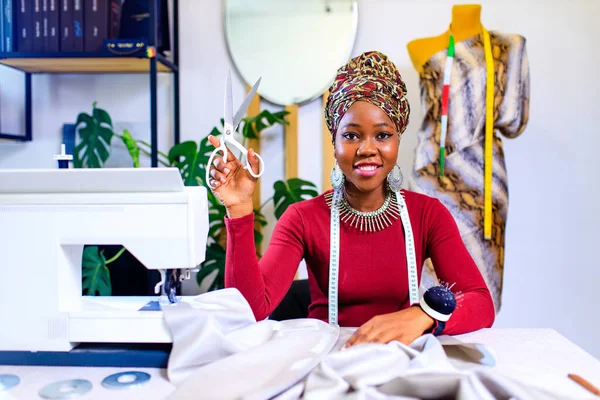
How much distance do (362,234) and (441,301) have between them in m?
0.42

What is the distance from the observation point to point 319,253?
137cm

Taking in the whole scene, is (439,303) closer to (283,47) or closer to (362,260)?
(362,260)

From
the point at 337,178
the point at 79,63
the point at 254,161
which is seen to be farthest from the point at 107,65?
the point at 254,161

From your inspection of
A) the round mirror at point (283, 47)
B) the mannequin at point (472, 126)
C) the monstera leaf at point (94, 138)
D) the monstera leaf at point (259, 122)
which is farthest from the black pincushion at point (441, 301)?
the monstera leaf at point (94, 138)

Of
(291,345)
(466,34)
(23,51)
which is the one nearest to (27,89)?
(23,51)

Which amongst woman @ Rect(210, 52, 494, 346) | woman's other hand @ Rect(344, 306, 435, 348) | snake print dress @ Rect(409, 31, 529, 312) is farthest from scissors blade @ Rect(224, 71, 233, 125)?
snake print dress @ Rect(409, 31, 529, 312)

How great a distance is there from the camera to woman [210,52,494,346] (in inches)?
47.7

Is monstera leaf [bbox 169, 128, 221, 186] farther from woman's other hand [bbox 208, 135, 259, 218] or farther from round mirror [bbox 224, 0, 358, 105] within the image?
woman's other hand [bbox 208, 135, 259, 218]

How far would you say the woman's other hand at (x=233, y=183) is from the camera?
1.06 m

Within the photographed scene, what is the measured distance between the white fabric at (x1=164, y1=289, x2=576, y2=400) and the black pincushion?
0.22 ft

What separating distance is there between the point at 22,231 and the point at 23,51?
163 centimetres

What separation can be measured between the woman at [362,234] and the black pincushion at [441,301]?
0.54ft

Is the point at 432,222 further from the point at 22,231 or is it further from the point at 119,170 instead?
the point at 22,231

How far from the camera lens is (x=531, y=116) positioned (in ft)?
8.11
